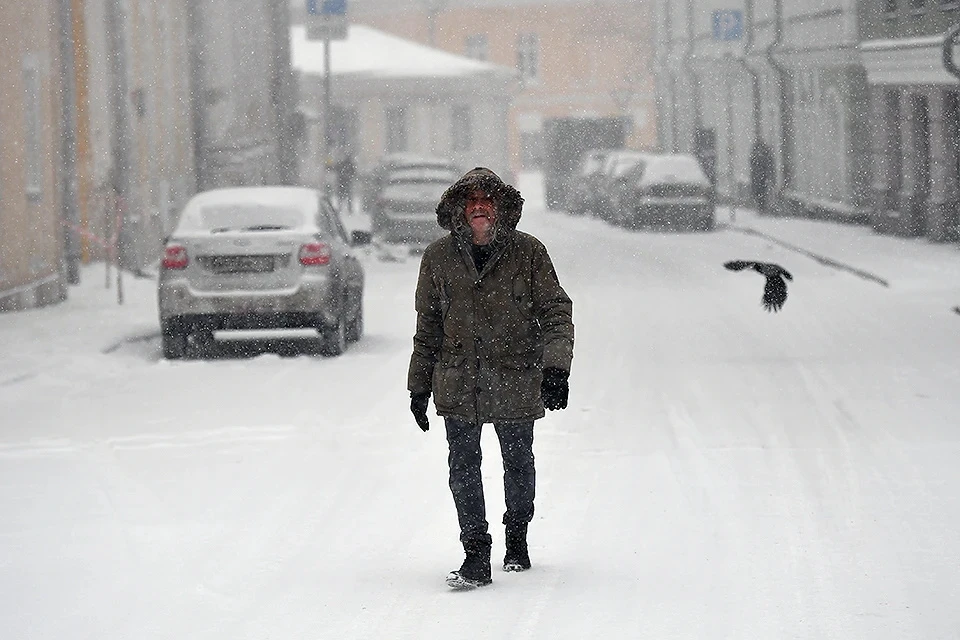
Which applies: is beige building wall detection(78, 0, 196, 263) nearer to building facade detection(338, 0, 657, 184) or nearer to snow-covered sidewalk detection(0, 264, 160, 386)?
snow-covered sidewalk detection(0, 264, 160, 386)

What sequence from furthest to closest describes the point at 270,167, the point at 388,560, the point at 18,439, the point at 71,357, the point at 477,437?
the point at 270,167 → the point at 71,357 → the point at 18,439 → the point at 388,560 → the point at 477,437

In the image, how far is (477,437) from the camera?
7.06m

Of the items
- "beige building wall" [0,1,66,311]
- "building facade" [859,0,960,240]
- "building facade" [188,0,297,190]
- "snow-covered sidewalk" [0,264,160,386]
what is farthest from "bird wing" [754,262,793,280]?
"building facade" [188,0,297,190]

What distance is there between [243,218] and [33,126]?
7715mm

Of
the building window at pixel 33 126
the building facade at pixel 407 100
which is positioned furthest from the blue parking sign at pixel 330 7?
the building facade at pixel 407 100

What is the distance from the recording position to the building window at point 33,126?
890 inches

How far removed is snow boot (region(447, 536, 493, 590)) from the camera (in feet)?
23.0

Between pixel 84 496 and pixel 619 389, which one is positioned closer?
pixel 84 496

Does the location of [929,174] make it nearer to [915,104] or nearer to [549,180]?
[915,104]

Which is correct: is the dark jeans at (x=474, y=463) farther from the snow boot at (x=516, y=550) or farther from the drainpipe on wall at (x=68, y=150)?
the drainpipe on wall at (x=68, y=150)

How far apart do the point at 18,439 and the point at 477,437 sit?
5.17m

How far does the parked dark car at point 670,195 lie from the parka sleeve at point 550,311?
32114 mm

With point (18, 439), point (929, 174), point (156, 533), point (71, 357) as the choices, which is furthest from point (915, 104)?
point (156, 533)

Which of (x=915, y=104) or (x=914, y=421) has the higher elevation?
(x=915, y=104)
